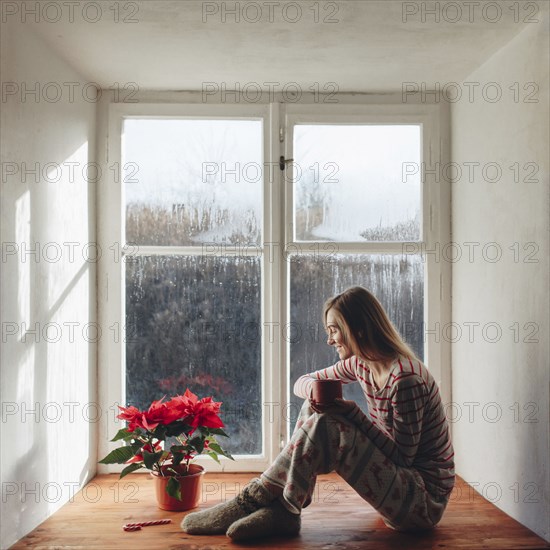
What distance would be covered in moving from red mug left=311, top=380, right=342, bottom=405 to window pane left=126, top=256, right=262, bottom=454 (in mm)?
1099

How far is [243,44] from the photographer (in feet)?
9.84

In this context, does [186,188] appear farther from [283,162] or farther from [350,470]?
[350,470]

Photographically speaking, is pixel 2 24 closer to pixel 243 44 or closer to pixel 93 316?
pixel 243 44

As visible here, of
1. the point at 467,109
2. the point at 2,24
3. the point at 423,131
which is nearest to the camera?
the point at 2,24

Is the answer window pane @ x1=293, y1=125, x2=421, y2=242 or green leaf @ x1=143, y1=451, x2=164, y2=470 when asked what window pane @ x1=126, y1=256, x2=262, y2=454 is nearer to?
window pane @ x1=293, y1=125, x2=421, y2=242

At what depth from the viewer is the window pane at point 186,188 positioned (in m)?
3.63

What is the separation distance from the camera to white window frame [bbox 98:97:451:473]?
3609mm

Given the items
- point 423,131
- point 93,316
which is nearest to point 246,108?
point 423,131

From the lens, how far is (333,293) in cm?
366

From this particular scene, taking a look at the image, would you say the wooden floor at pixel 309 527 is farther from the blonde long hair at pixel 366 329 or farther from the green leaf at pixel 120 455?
the blonde long hair at pixel 366 329

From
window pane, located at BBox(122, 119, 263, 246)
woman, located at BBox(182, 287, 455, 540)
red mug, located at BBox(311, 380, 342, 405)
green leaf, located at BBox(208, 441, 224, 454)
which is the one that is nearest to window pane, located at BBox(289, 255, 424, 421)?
window pane, located at BBox(122, 119, 263, 246)

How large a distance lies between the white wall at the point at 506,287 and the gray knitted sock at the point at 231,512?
1036 mm

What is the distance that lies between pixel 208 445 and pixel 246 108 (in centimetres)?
171

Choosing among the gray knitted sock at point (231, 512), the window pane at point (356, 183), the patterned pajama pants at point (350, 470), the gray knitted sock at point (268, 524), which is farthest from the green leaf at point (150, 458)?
the window pane at point (356, 183)
